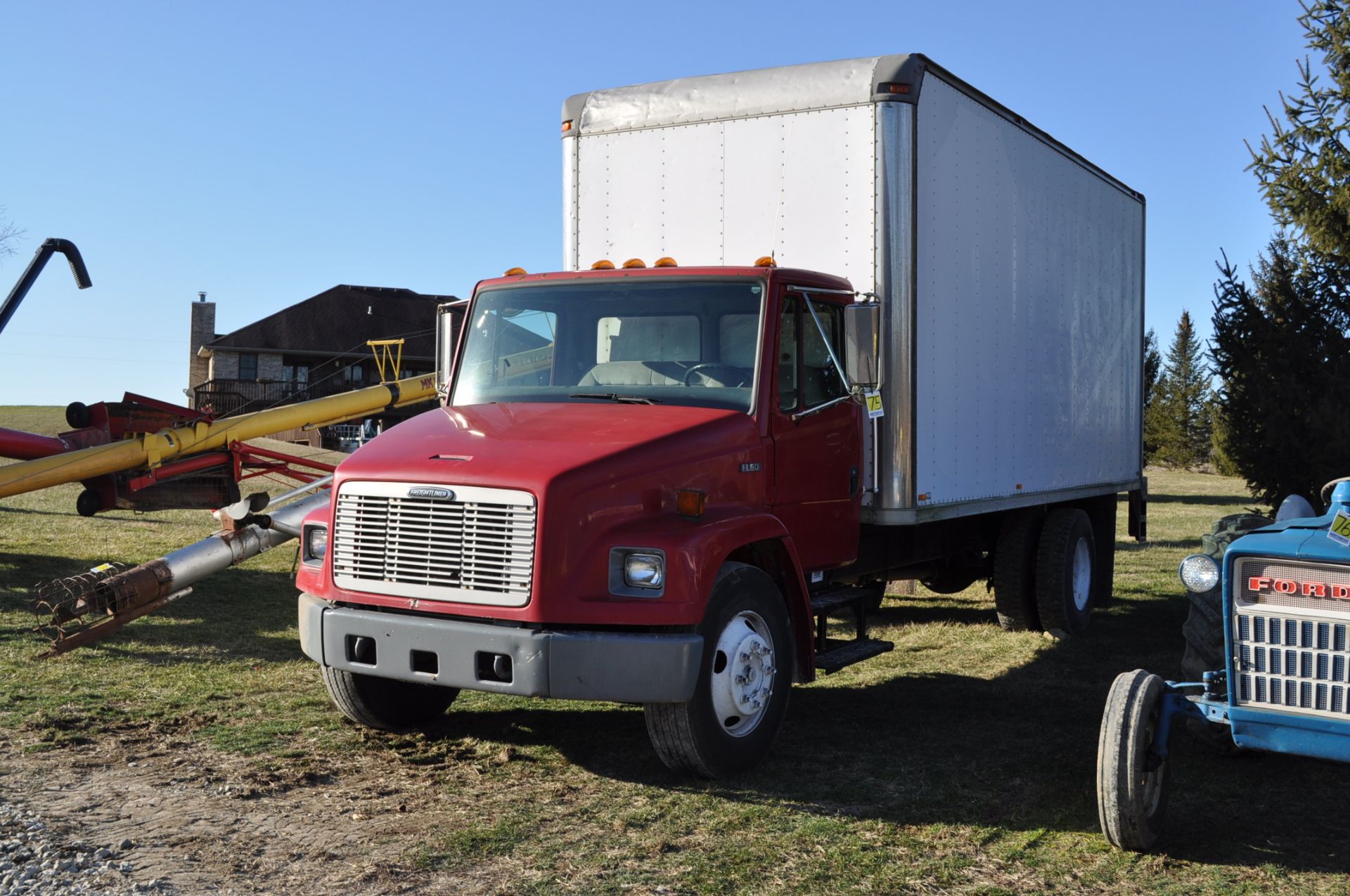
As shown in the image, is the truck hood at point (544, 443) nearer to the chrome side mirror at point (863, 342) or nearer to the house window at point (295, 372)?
the chrome side mirror at point (863, 342)

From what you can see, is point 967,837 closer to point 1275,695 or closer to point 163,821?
point 1275,695

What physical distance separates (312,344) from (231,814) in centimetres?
5185

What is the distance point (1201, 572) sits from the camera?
5207 millimetres

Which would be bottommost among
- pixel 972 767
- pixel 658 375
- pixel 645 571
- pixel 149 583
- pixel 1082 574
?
pixel 972 767

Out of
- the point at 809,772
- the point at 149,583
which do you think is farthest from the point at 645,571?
the point at 149,583

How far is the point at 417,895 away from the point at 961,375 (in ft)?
17.9

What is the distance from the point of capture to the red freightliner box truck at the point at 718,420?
561cm

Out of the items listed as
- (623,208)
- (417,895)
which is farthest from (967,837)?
(623,208)

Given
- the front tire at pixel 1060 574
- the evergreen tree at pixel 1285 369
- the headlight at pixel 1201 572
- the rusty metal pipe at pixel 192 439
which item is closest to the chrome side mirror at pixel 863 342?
the headlight at pixel 1201 572

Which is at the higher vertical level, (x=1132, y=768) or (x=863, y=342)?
(x=863, y=342)

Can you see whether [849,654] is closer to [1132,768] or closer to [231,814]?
[1132,768]

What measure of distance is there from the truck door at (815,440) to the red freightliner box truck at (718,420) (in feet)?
0.07

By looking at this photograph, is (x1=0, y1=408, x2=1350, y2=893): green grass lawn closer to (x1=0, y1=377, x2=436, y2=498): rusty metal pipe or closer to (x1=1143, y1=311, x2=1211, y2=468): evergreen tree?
(x1=0, y1=377, x2=436, y2=498): rusty metal pipe

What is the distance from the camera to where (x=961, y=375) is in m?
8.54
